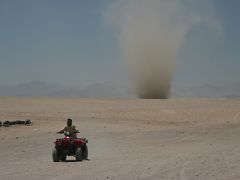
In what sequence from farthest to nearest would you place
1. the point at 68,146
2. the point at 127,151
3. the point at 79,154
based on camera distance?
the point at 127,151
the point at 68,146
the point at 79,154

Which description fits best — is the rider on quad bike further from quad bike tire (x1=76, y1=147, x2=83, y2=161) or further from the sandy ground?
the sandy ground

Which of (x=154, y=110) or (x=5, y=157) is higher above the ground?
(x=154, y=110)

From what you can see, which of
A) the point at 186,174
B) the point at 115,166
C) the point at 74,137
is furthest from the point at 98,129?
the point at 186,174

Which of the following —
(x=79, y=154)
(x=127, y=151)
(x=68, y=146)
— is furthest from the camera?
(x=127, y=151)

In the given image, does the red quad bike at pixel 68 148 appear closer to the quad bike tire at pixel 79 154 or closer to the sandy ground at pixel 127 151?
the quad bike tire at pixel 79 154

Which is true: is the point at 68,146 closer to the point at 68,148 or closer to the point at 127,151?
the point at 68,148

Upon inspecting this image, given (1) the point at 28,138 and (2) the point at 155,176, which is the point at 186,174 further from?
(1) the point at 28,138

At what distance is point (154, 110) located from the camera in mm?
46188

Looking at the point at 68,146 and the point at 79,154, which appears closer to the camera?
the point at 79,154

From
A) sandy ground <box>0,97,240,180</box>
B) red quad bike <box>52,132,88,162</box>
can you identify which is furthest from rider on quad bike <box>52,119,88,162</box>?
sandy ground <box>0,97,240,180</box>

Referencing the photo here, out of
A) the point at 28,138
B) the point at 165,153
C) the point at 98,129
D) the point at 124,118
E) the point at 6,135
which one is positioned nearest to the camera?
the point at 165,153

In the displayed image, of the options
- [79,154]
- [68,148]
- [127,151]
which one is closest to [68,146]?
[68,148]

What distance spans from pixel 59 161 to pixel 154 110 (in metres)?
29.4

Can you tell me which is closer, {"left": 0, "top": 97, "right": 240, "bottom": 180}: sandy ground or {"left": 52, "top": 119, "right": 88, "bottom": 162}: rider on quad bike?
{"left": 0, "top": 97, "right": 240, "bottom": 180}: sandy ground
